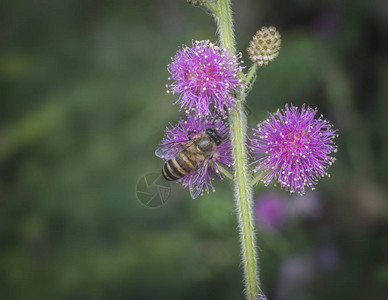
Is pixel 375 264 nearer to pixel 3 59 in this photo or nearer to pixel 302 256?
pixel 302 256

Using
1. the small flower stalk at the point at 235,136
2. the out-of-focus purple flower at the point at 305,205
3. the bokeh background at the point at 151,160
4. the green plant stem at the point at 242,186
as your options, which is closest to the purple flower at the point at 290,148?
the small flower stalk at the point at 235,136

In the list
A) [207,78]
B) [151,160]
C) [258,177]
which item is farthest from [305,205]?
[207,78]

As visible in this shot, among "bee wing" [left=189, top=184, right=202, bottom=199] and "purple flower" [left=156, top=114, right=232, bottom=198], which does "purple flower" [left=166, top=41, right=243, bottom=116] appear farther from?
"bee wing" [left=189, top=184, right=202, bottom=199]

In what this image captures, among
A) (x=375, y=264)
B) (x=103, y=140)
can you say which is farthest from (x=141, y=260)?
(x=375, y=264)

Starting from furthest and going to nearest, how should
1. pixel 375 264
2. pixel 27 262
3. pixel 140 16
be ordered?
pixel 140 16, pixel 27 262, pixel 375 264

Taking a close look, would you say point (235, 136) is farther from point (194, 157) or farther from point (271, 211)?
→ point (271, 211)

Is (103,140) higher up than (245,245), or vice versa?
(103,140)

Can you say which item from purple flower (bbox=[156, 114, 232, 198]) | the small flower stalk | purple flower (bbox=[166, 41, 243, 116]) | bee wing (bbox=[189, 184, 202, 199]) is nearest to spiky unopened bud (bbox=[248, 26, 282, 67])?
the small flower stalk
